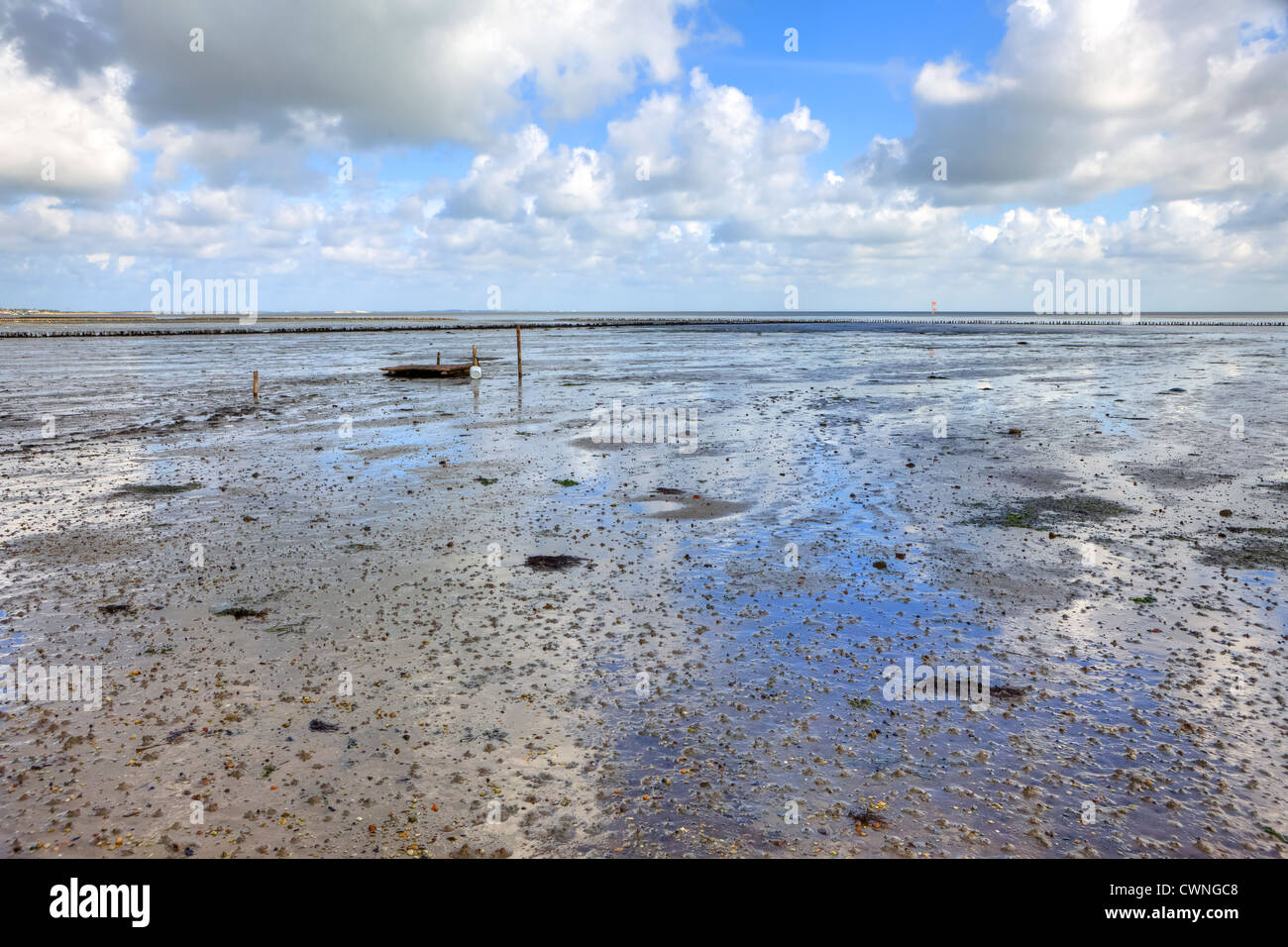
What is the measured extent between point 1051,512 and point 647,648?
1041 centimetres

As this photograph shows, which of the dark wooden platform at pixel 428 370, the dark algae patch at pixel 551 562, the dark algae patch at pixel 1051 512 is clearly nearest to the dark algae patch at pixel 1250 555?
the dark algae patch at pixel 1051 512

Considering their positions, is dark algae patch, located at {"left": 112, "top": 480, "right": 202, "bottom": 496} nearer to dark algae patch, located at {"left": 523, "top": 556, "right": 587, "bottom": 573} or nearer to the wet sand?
the wet sand

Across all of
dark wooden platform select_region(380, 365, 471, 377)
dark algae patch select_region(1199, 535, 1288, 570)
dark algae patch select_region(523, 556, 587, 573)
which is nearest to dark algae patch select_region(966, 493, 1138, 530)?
dark algae patch select_region(1199, 535, 1288, 570)

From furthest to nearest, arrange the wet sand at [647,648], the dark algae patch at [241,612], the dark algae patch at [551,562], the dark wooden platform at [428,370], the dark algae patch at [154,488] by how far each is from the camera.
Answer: the dark wooden platform at [428,370] < the dark algae patch at [154,488] < the dark algae patch at [551,562] < the dark algae patch at [241,612] < the wet sand at [647,648]

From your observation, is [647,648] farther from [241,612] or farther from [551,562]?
[241,612]

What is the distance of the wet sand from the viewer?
6195 millimetres

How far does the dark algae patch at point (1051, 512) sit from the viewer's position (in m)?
14.7

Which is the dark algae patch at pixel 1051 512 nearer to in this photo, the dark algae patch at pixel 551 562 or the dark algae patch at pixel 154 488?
the dark algae patch at pixel 551 562

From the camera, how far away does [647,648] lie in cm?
934

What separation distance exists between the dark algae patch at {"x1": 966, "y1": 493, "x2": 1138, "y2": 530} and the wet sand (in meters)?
0.11

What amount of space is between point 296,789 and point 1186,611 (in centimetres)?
1114

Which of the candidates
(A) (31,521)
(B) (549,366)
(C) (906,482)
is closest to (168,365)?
(B) (549,366)

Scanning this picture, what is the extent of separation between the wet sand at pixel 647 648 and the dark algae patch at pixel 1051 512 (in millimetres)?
113

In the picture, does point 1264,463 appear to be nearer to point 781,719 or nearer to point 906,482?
point 906,482
